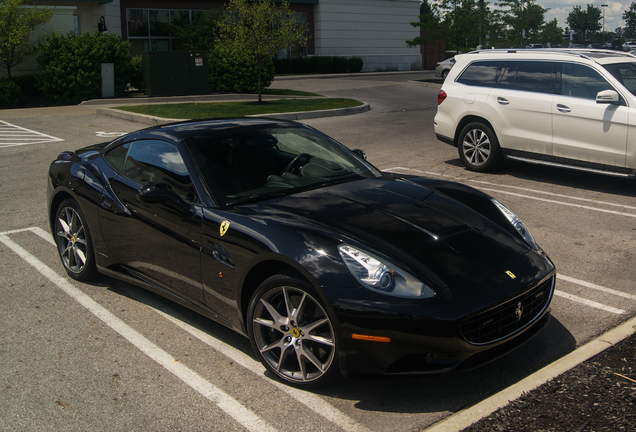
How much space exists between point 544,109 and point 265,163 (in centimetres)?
580

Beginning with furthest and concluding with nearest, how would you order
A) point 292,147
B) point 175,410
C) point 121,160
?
point 121,160
point 292,147
point 175,410

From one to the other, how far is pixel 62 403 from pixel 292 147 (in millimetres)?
2291

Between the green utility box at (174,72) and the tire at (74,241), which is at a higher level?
the green utility box at (174,72)

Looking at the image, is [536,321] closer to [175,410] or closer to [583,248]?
[175,410]

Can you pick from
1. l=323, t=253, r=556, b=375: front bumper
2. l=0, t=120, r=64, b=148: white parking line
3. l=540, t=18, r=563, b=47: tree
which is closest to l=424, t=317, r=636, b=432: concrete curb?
l=323, t=253, r=556, b=375: front bumper

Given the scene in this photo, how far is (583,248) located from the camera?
6184mm

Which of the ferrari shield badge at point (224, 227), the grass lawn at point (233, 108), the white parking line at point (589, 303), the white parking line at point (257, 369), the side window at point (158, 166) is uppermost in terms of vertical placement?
the grass lawn at point (233, 108)

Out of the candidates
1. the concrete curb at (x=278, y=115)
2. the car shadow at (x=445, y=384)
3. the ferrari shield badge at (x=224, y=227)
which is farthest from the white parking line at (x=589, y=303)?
the concrete curb at (x=278, y=115)

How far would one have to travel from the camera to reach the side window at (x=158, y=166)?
4367 millimetres

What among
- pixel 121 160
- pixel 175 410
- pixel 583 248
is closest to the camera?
pixel 175 410

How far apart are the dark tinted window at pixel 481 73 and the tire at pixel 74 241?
6.84m

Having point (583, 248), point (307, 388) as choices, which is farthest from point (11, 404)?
point (583, 248)

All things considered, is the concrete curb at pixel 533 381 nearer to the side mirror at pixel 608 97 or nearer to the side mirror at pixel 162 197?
the side mirror at pixel 162 197

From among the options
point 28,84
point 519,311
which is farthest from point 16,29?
point 519,311
